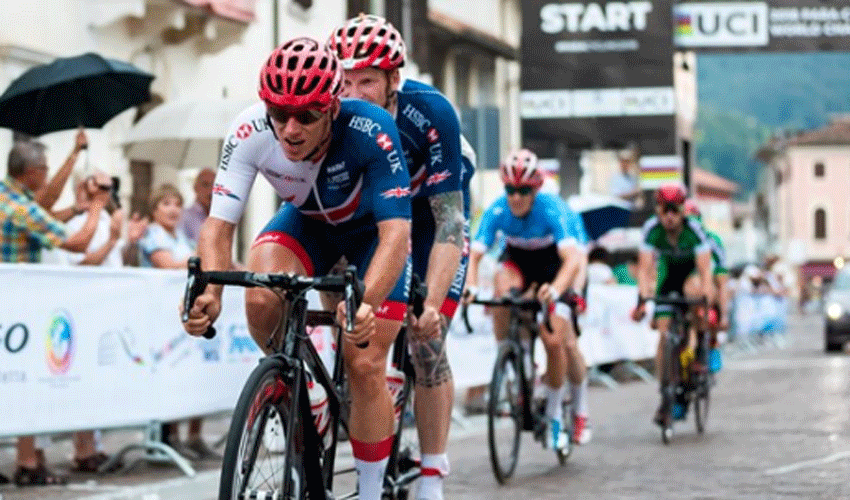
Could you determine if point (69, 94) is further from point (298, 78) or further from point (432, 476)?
point (298, 78)

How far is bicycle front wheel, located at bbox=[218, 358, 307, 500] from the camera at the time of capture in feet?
18.7

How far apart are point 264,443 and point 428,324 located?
1.53 metres

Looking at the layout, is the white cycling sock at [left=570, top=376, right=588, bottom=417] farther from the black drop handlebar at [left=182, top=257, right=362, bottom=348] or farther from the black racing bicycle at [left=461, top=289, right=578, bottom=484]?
the black drop handlebar at [left=182, top=257, right=362, bottom=348]

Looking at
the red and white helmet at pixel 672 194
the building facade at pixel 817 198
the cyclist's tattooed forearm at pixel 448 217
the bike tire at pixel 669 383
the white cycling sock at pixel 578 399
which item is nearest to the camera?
the cyclist's tattooed forearm at pixel 448 217

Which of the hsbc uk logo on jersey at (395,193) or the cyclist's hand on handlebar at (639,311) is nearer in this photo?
the hsbc uk logo on jersey at (395,193)

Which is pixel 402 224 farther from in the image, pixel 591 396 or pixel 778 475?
pixel 591 396

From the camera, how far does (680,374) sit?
1449cm

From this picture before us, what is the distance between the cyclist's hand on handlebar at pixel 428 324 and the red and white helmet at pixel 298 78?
1.37m

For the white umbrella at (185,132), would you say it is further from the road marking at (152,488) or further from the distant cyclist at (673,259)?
the road marking at (152,488)

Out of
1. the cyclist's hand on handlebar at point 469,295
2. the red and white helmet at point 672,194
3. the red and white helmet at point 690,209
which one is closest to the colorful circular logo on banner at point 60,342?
the cyclist's hand on handlebar at point 469,295

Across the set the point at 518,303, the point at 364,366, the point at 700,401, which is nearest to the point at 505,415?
the point at 518,303

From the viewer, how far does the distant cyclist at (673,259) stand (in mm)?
14367

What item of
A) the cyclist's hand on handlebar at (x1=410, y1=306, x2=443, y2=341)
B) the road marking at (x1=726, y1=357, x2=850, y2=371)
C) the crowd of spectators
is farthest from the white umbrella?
the road marking at (x1=726, y1=357, x2=850, y2=371)

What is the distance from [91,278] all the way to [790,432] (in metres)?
6.05
